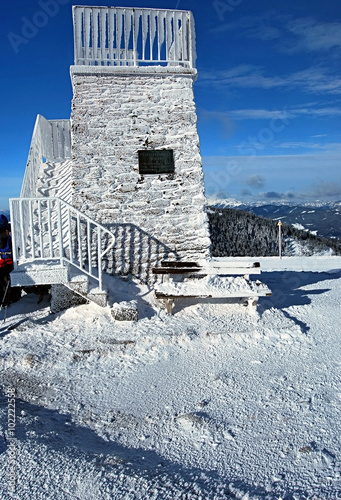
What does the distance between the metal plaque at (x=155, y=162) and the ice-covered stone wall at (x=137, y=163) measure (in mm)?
85

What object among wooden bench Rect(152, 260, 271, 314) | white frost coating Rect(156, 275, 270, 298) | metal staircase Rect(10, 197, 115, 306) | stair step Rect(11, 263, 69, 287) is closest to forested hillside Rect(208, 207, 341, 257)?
wooden bench Rect(152, 260, 271, 314)

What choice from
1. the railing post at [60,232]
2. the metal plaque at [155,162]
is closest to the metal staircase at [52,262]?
the railing post at [60,232]

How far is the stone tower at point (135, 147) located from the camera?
7.53 metres

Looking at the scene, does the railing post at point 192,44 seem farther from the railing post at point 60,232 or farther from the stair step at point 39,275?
the stair step at point 39,275

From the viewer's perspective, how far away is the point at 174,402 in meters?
4.40

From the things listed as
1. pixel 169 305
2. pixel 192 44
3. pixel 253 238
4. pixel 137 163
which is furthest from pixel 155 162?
pixel 253 238

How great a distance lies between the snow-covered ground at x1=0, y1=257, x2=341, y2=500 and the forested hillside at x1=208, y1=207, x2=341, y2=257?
13.7m

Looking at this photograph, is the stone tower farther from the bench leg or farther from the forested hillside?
the forested hillside

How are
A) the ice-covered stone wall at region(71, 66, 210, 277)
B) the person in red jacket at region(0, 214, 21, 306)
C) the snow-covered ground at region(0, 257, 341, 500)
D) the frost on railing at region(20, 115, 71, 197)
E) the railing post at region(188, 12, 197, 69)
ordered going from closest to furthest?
the snow-covered ground at region(0, 257, 341, 500), the person in red jacket at region(0, 214, 21, 306), the ice-covered stone wall at region(71, 66, 210, 277), the railing post at region(188, 12, 197, 69), the frost on railing at region(20, 115, 71, 197)

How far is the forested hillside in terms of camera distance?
69.8ft

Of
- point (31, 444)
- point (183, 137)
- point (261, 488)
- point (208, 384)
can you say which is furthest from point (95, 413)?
point (183, 137)

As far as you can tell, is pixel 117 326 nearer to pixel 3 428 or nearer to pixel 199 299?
pixel 199 299

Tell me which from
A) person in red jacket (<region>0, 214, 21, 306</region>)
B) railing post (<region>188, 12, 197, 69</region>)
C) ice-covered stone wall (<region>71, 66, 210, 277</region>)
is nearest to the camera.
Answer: person in red jacket (<region>0, 214, 21, 306</region>)

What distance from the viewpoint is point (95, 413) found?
4.21m
